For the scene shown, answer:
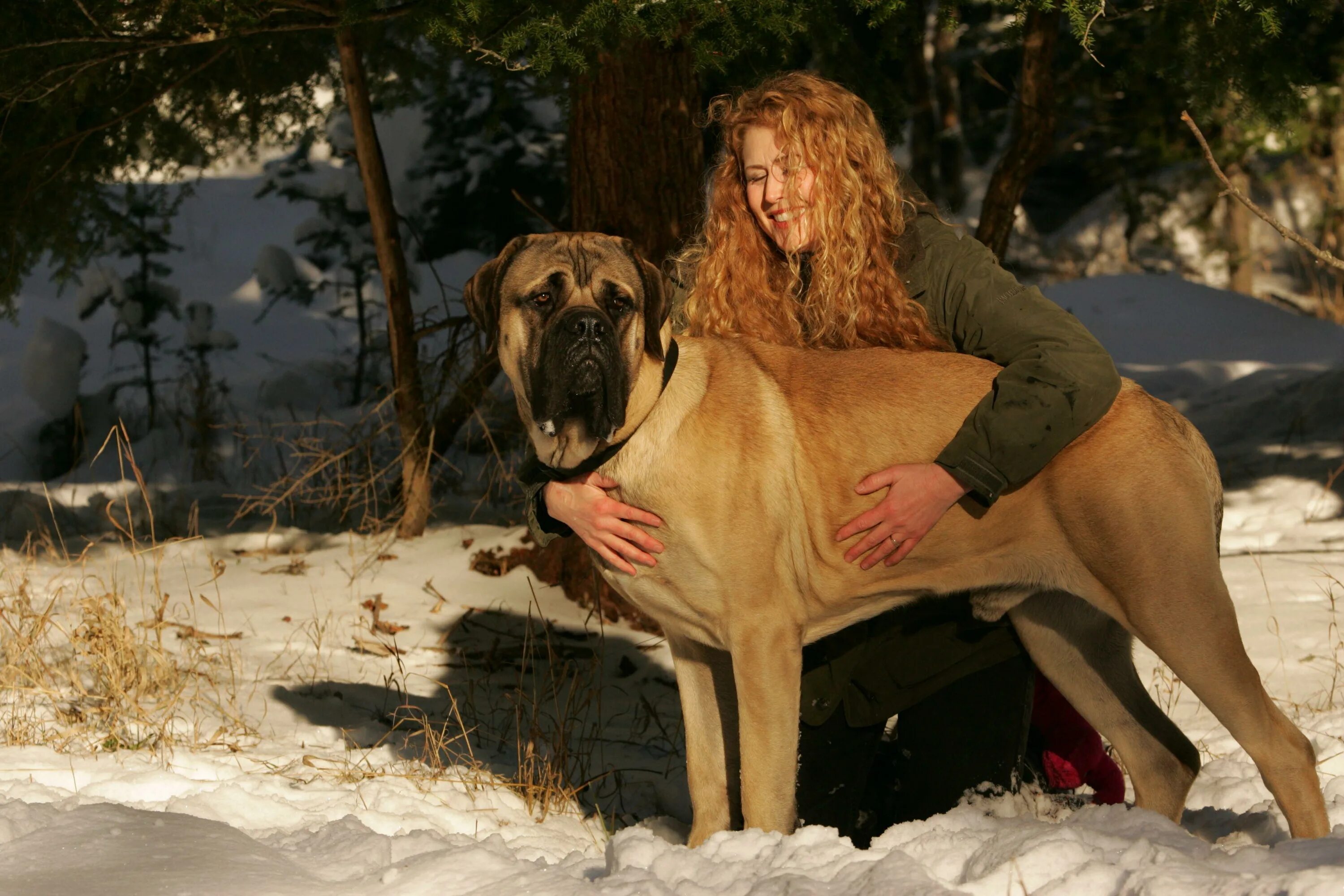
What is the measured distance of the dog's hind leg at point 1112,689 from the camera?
3.49m

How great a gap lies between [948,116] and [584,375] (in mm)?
14790

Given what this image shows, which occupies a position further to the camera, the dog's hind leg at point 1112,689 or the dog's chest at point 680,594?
the dog's hind leg at point 1112,689

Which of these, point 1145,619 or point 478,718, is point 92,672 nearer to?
point 478,718

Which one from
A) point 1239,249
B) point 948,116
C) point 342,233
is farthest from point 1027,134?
point 948,116

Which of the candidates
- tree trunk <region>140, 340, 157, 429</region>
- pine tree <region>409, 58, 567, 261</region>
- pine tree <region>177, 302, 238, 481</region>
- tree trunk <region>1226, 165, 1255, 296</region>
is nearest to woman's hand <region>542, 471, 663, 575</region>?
pine tree <region>177, 302, 238, 481</region>

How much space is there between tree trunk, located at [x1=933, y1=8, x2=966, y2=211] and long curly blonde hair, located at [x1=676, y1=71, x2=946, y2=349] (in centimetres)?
1319

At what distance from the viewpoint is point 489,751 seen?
4.38m

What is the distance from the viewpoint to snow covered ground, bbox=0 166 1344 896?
2539 mm

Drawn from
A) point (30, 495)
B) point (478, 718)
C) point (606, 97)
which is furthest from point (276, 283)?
point (478, 718)

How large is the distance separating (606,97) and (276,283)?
803cm

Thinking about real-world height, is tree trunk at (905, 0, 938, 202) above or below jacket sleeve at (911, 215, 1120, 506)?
above

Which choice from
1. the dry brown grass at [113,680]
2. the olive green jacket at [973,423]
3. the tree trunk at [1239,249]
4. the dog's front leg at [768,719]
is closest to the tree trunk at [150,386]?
the dry brown grass at [113,680]

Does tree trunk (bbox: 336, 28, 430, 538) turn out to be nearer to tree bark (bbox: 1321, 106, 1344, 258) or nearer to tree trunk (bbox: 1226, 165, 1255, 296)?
tree bark (bbox: 1321, 106, 1344, 258)

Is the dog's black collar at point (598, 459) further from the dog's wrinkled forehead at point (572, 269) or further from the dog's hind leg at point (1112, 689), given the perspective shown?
the dog's hind leg at point (1112, 689)
